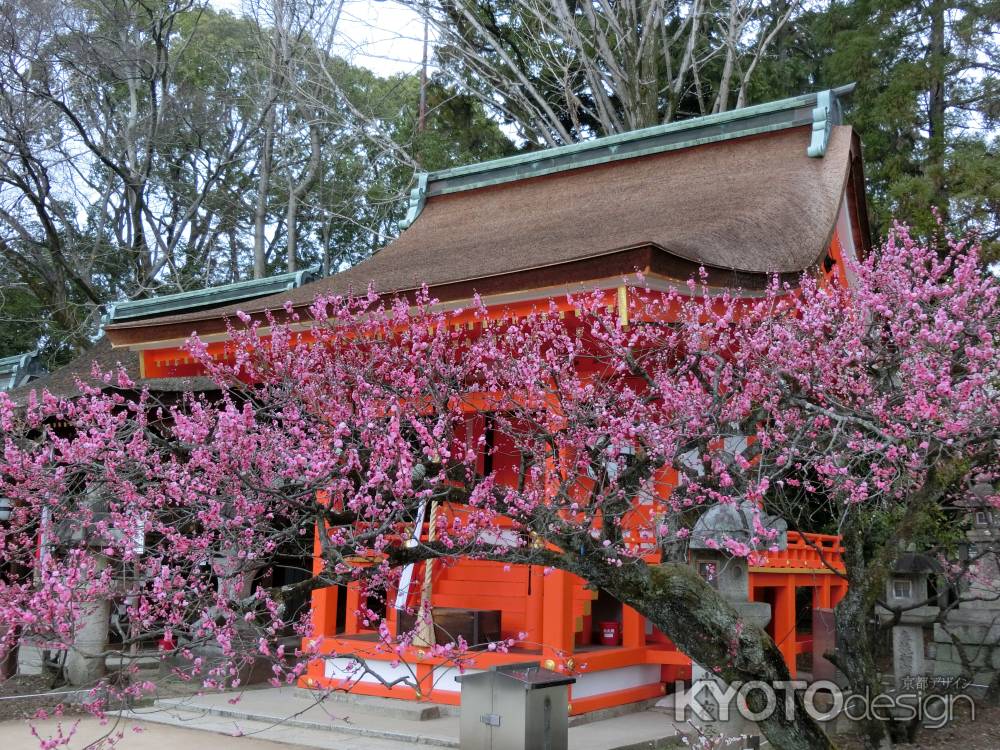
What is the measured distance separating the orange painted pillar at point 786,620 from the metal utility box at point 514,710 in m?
3.88

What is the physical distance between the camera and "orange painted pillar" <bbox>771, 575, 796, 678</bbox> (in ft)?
29.8

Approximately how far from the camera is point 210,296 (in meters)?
13.7

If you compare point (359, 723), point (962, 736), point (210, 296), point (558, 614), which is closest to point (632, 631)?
point (558, 614)

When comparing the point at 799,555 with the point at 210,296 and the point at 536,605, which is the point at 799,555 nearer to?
the point at 536,605

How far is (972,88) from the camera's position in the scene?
49.3 feet

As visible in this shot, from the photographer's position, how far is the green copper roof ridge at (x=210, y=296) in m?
13.3

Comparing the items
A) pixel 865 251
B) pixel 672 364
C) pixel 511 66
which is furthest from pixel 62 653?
pixel 511 66

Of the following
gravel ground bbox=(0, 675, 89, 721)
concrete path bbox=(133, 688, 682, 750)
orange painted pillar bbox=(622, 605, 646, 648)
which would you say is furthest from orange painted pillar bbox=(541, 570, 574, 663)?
gravel ground bbox=(0, 675, 89, 721)

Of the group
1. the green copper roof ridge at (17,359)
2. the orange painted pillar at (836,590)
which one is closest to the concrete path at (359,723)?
the orange painted pillar at (836,590)

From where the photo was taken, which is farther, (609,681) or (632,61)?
(632,61)

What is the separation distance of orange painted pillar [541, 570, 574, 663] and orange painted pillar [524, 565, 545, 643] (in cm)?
23

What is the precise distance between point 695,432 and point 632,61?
13.2 metres

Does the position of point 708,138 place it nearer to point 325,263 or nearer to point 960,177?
point 960,177

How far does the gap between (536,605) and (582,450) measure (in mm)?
3207
